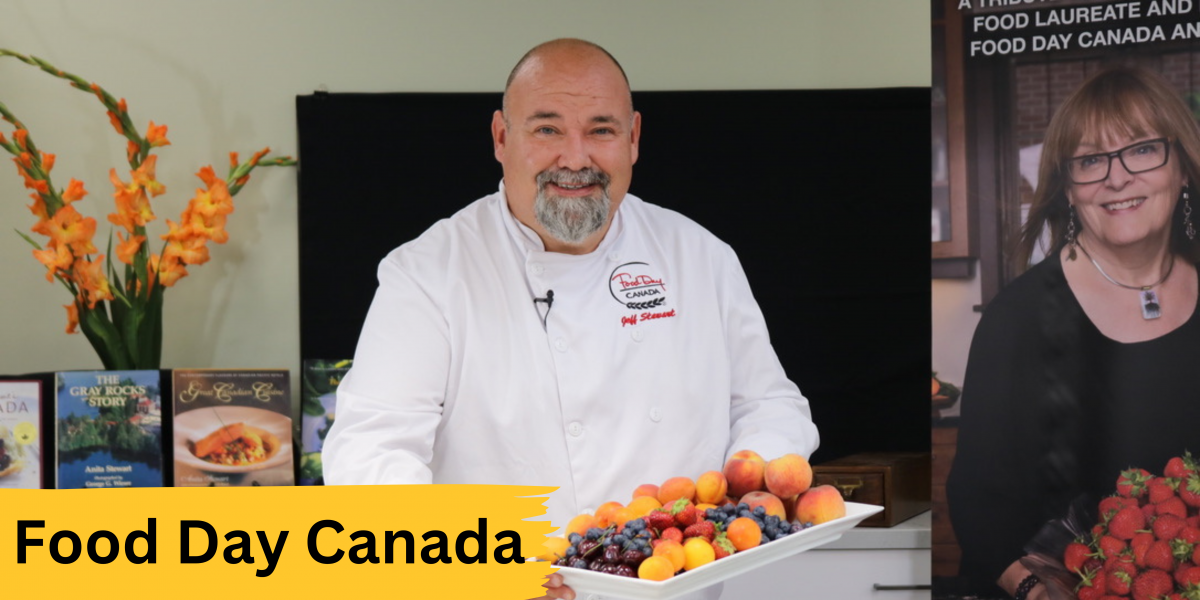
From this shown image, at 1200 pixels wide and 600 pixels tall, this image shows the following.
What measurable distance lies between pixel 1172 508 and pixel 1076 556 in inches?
7.9

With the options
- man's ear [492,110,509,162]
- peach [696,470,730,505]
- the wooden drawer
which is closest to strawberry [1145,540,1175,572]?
the wooden drawer

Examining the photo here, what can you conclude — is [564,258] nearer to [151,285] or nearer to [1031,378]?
[1031,378]

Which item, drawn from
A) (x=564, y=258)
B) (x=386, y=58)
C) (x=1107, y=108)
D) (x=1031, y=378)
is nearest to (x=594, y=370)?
(x=564, y=258)

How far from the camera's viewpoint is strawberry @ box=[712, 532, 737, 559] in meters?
1.49

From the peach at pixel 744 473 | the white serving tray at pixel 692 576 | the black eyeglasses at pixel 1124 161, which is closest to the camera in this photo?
the white serving tray at pixel 692 576

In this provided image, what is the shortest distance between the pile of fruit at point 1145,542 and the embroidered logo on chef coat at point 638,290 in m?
1.01

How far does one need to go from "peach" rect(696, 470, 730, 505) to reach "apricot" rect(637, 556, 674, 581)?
29 centimetres

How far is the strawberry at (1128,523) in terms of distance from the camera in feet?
7.57

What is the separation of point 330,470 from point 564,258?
0.52 meters

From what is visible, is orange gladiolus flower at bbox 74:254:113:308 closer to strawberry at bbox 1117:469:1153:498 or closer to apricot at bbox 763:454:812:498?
apricot at bbox 763:454:812:498

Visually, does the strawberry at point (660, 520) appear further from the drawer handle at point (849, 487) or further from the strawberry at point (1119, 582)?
the drawer handle at point (849, 487)

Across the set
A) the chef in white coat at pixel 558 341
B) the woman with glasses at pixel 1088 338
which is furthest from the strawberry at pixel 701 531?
the woman with glasses at pixel 1088 338

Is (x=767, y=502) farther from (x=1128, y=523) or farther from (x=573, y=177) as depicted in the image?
(x=1128, y=523)

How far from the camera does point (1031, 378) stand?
7.77 feet
